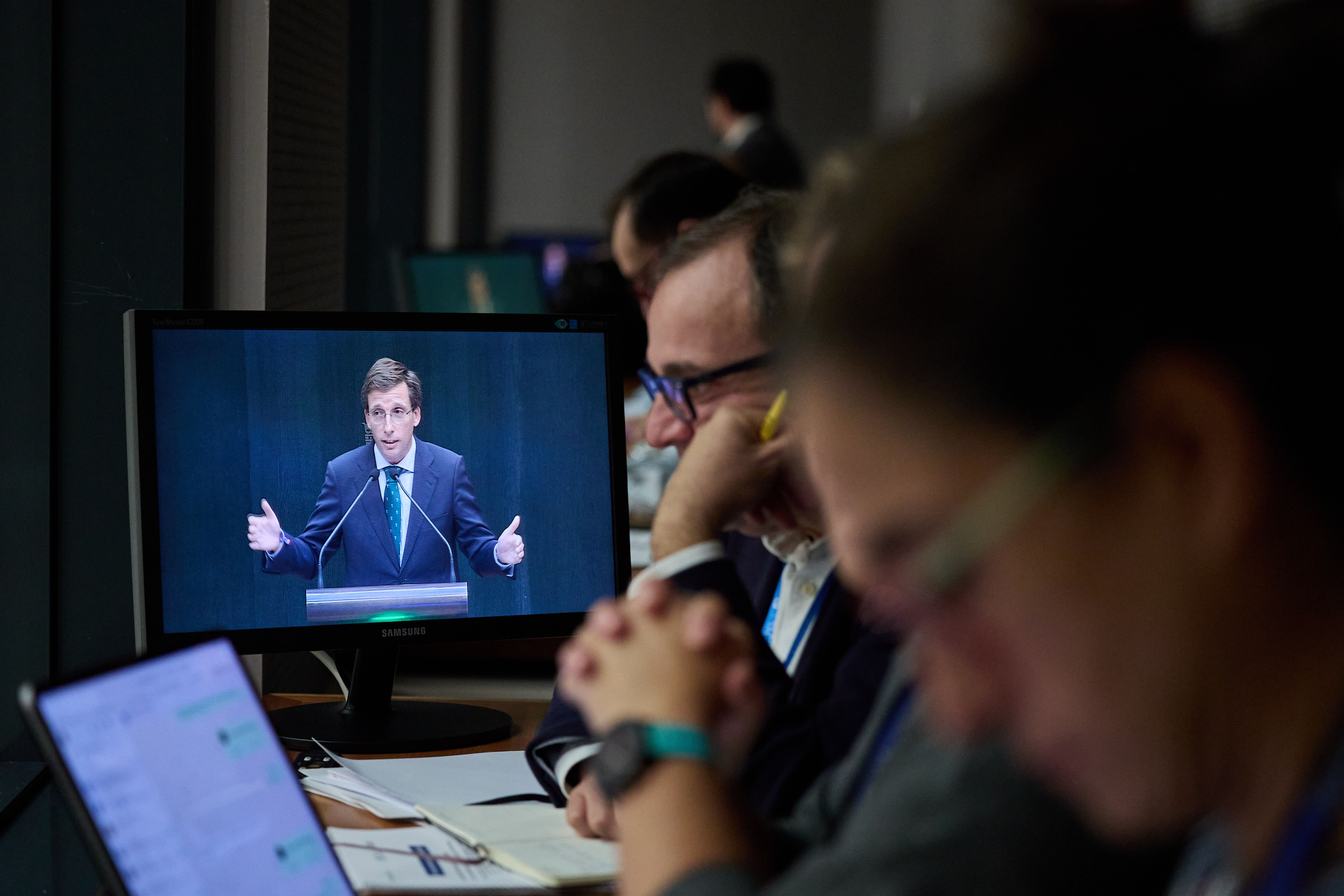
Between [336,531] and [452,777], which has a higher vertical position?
[336,531]

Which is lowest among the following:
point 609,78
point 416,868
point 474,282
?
point 416,868

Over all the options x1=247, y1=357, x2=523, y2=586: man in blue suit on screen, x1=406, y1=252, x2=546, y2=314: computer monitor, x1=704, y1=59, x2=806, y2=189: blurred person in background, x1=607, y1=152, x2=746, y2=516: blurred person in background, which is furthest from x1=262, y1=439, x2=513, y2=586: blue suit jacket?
x1=704, y1=59, x2=806, y2=189: blurred person in background

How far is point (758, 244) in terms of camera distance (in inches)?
59.6

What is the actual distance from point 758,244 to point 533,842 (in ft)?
2.32

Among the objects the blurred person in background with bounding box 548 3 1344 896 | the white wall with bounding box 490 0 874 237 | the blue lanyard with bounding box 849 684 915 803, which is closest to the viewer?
the blurred person in background with bounding box 548 3 1344 896

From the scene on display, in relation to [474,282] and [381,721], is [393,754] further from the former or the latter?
[474,282]

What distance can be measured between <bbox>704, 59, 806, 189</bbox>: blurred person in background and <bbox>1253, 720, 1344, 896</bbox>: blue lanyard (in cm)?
512

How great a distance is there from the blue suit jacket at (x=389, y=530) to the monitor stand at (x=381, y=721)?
0.11 m

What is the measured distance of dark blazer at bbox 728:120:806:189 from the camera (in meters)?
5.41

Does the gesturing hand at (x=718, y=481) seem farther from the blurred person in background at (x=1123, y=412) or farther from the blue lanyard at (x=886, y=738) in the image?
the blurred person in background at (x=1123, y=412)

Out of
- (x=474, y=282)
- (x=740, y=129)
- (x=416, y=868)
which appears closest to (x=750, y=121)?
(x=740, y=129)

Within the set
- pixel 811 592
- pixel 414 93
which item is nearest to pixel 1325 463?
pixel 811 592

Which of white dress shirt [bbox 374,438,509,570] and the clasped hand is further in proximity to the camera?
white dress shirt [bbox 374,438,509,570]

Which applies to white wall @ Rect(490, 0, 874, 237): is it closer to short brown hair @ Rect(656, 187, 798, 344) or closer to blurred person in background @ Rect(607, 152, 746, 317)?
blurred person in background @ Rect(607, 152, 746, 317)
